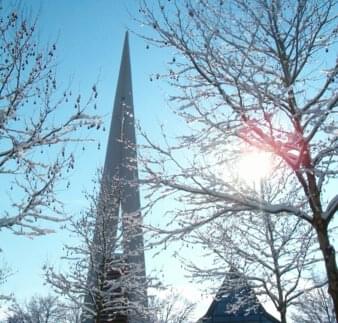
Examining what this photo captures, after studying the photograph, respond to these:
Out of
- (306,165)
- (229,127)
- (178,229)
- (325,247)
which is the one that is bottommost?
(325,247)

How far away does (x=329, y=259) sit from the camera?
19.6ft

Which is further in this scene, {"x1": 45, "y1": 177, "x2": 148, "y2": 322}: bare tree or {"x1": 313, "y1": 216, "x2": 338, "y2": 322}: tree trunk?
{"x1": 45, "y1": 177, "x2": 148, "y2": 322}: bare tree

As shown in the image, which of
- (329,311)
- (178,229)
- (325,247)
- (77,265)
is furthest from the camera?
(329,311)

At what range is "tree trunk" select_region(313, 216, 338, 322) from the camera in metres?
5.78

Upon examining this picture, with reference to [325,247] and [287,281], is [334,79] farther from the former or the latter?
[287,281]

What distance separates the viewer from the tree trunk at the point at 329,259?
5.78 meters

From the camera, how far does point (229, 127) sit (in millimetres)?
6777

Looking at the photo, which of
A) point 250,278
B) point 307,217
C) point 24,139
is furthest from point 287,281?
point 24,139

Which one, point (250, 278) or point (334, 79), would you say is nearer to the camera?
point (334, 79)

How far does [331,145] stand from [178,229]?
2.84 meters

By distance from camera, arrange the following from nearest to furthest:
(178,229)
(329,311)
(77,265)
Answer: (178,229)
(77,265)
(329,311)

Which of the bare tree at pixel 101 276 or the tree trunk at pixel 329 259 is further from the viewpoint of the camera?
the bare tree at pixel 101 276

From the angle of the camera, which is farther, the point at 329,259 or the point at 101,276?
the point at 101,276

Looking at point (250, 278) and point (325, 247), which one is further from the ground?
point (250, 278)
